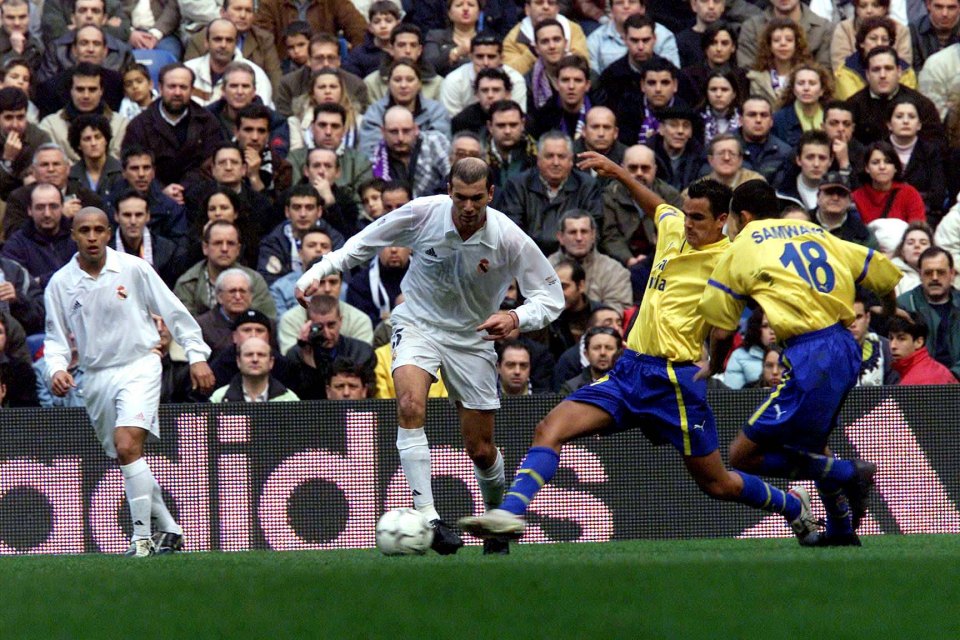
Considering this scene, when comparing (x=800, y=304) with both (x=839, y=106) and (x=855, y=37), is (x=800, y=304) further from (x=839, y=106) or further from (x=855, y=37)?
(x=855, y=37)

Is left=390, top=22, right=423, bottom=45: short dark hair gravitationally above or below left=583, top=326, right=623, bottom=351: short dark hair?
above

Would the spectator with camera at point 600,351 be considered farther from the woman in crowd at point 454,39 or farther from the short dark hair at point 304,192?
the woman in crowd at point 454,39

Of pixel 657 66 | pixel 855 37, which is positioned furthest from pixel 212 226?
pixel 855 37

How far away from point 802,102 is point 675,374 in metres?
7.06

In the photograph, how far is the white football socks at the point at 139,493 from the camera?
10.8 metres

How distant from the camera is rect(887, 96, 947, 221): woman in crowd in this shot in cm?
1551

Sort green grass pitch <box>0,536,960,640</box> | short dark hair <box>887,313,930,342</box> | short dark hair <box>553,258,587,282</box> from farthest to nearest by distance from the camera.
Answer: short dark hair <box>553,258,587,282</box>
short dark hair <box>887,313,930,342</box>
green grass pitch <box>0,536,960,640</box>

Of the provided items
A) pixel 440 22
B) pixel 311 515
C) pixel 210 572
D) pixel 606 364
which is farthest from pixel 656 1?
pixel 210 572

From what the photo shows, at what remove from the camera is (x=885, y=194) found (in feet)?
49.5

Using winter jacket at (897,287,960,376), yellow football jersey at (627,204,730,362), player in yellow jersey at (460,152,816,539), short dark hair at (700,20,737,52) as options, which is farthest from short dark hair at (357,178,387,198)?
yellow football jersey at (627,204,730,362)

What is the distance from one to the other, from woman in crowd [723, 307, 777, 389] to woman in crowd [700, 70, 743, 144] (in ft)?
9.97

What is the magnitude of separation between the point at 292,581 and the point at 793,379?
3496mm

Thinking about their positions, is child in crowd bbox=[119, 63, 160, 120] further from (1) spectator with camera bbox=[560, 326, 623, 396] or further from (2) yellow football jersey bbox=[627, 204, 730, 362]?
(2) yellow football jersey bbox=[627, 204, 730, 362]

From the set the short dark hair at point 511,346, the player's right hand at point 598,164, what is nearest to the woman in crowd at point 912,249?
the short dark hair at point 511,346
